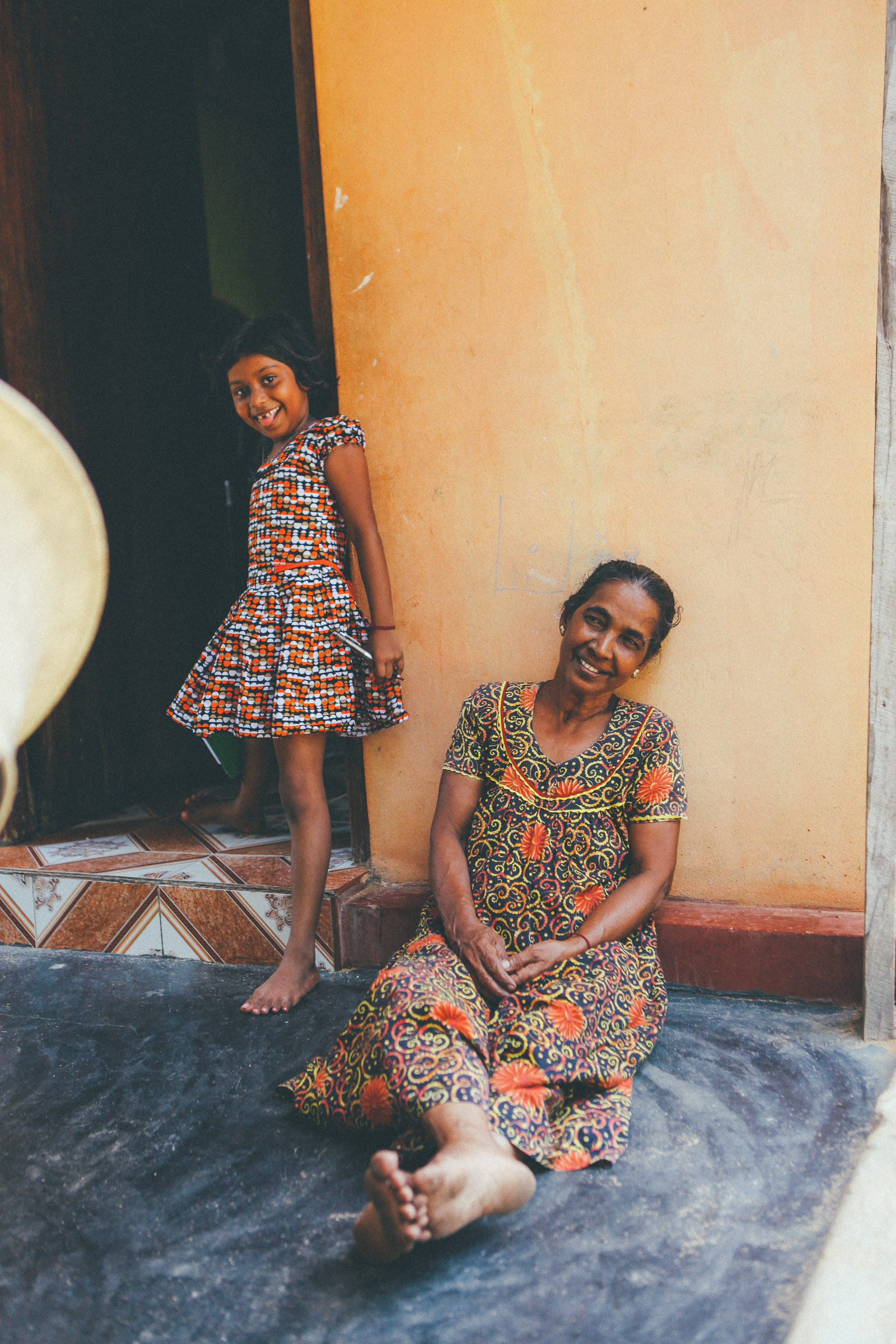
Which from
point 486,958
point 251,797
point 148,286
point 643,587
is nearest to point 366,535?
point 643,587

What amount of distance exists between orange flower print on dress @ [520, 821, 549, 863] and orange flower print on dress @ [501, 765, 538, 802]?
0.06 metres

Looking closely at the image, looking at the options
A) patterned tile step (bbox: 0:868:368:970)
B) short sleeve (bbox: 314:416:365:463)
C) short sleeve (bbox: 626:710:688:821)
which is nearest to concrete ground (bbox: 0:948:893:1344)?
patterned tile step (bbox: 0:868:368:970)

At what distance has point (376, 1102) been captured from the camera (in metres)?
1.56

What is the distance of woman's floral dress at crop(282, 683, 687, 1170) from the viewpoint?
1.53 metres

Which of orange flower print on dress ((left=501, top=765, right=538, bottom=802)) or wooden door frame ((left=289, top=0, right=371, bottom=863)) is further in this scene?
wooden door frame ((left=289, top=0, right=371, bottom=863))

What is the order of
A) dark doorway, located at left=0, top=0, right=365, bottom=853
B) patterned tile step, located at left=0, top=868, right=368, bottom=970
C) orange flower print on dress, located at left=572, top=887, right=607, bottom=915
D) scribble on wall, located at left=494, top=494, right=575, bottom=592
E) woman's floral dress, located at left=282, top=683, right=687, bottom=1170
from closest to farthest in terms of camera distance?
woman's floral dress, located at left=282, top=683, right=687, bottom=1170 → orange flower print on dress, located at left=572, top=887, right=607, bottom=915 → scribble on wall, located at left=494, top=494, right=575, bottom=592 → patterned tile step, located at left=0, top=868, right=368, bottom=970 → dark doorway, located at left=0, top=0, right=365, bottom=853

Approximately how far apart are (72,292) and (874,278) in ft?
8.46

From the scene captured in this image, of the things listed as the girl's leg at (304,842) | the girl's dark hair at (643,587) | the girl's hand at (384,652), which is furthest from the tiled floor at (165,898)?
the girl's dark hair at (643,587)

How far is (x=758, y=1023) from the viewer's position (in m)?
2.01

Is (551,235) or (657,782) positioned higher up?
(551,235)

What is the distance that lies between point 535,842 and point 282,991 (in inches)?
29.8

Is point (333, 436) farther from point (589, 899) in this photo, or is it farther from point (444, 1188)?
point (444, 1188)

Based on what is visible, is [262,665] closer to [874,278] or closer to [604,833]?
[604,833]

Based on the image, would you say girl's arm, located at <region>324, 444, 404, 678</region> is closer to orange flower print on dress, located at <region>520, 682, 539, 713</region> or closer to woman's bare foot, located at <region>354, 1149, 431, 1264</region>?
orange flower print on dress, located at <region>520, 682, 539, 713</region>
